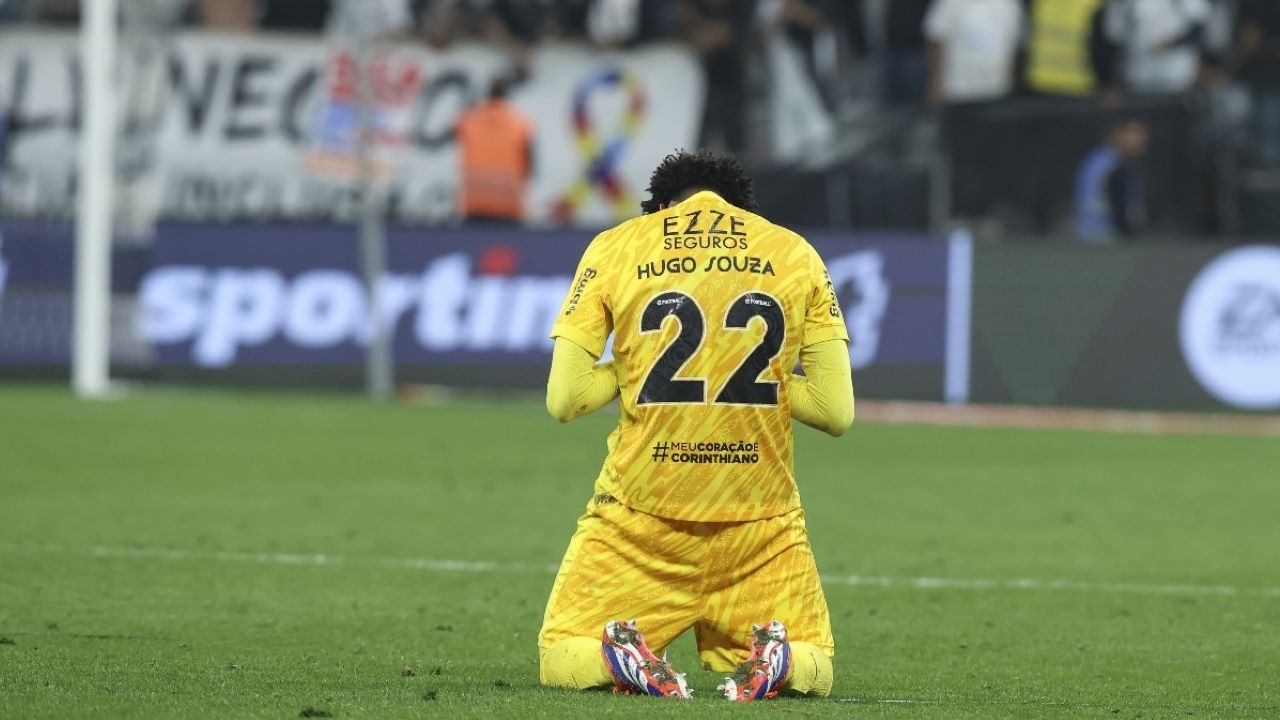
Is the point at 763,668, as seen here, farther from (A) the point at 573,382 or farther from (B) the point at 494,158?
(B) the point at 494,158

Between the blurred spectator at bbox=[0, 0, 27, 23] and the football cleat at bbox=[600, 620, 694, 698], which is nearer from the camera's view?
the football cleat at bbox=[600, 620, 694, 698]

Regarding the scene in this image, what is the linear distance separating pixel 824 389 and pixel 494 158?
15341 mm

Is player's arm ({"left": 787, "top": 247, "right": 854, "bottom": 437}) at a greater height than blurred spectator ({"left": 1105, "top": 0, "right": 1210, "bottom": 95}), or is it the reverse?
blurred spectator ({"left": 1105, "top": 0, "right": 1210, "bottom": 95})

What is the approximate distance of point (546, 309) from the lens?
19.8 metres

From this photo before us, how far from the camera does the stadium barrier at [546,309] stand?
779 inches

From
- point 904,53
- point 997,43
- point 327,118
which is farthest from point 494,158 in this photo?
point 997,43

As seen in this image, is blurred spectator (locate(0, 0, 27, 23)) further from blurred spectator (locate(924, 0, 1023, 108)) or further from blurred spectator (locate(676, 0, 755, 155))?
blurred spectator (locate(924, 0, 1023, 108))

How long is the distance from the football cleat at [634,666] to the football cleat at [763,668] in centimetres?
15

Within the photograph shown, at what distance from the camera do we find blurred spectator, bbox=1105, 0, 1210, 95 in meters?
21.6

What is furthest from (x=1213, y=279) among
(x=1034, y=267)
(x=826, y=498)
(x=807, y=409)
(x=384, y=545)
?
(x=807, y=409)

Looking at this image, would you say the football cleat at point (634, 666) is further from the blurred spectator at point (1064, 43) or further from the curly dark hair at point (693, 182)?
the blurred spectator at point (1064, 43)

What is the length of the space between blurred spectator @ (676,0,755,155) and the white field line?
12.9 metres

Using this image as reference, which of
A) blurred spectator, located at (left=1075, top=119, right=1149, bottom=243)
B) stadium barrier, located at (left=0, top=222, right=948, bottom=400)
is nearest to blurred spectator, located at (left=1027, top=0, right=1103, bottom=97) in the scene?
blurred spectator, located at (left=1075, top=119, right=1149, bottom=243)

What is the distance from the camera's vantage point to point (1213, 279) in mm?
19781
